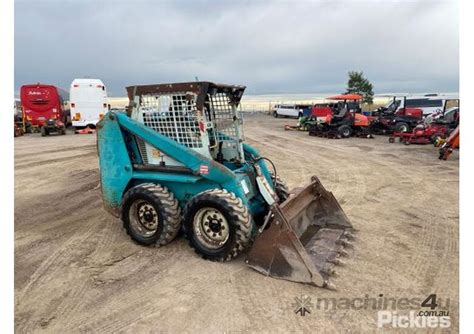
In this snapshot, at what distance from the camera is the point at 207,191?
446 centimetres

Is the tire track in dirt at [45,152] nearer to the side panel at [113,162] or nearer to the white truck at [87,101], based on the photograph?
the white truck at [87,101]

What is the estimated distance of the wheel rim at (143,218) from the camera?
4.96 m

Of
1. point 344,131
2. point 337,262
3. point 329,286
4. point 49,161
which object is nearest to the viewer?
point 329,286

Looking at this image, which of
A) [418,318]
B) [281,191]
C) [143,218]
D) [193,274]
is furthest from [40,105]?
[418,318]

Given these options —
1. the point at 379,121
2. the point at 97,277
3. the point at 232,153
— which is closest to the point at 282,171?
the point at 232,153

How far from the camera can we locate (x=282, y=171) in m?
10.3

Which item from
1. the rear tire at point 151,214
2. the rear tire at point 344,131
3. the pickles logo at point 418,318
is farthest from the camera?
the rear tire at point 344,131

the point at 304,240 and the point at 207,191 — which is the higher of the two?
the point at 207,191

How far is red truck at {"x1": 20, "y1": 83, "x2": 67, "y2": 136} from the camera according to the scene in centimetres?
2038

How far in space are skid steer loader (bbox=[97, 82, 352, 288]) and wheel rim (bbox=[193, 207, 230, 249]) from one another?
13mm

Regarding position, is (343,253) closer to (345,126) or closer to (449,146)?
(449,146)

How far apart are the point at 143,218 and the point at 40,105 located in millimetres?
19008

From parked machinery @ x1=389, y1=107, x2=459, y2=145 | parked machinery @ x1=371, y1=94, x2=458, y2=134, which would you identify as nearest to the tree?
parked machinery @ x1=371, y1=94, x2=458, y2=134

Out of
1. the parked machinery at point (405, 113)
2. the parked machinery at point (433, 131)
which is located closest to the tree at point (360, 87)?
the parked machinery at point (405, 113)
